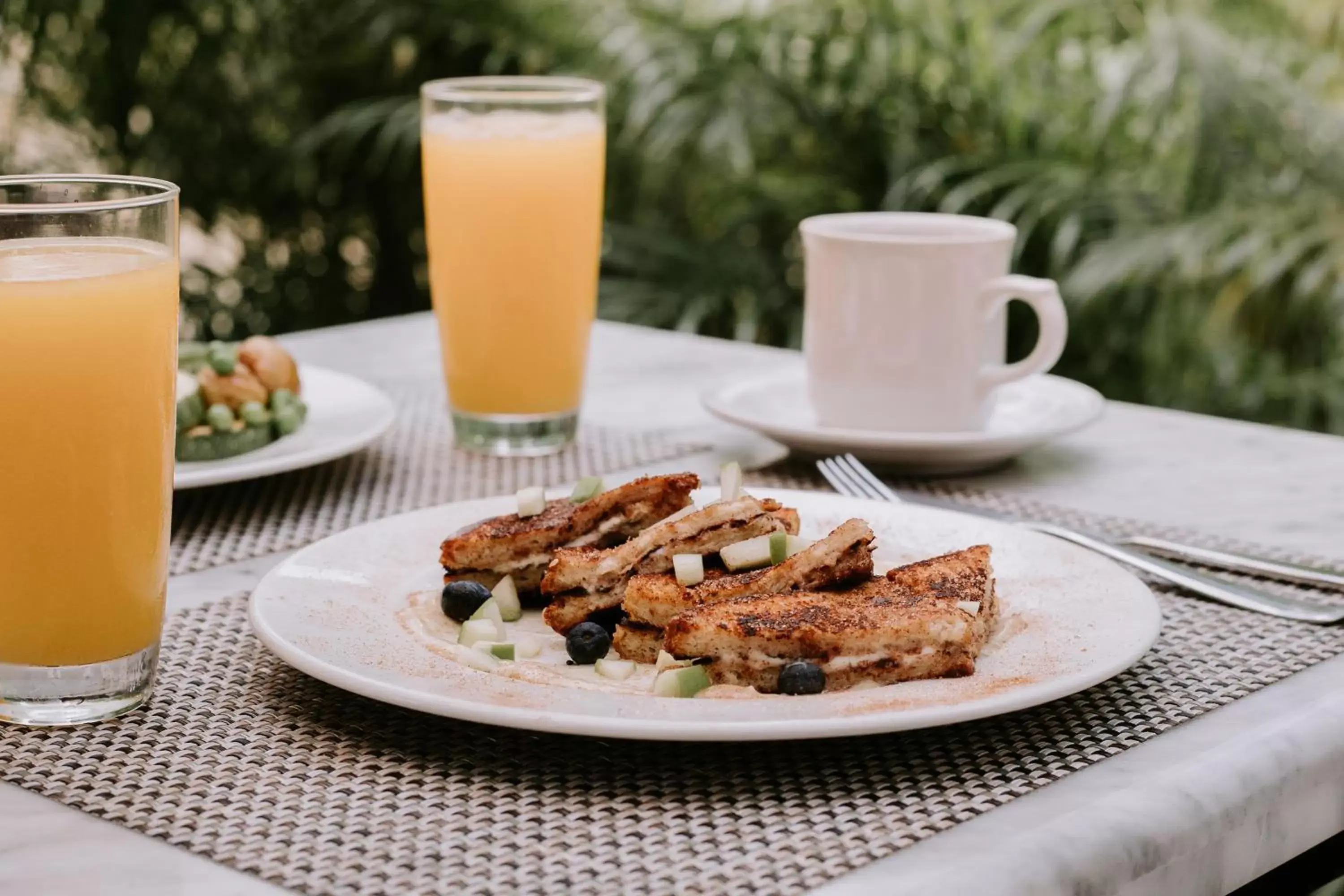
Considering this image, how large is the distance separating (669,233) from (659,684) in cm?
340

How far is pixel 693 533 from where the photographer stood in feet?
3.73

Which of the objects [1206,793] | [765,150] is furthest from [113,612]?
[765,150]

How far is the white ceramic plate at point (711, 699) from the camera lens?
0.87 m

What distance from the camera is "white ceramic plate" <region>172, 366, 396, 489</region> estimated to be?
4.86 ft

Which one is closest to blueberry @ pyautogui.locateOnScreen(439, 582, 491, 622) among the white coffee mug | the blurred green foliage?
the white coffee mug

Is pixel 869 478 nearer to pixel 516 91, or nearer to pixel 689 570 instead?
pixel 689 570

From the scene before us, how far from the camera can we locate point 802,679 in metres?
0.95

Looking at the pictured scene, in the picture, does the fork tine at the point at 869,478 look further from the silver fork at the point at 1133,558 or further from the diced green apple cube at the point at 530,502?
the diced green apple cube at the point at 530,502

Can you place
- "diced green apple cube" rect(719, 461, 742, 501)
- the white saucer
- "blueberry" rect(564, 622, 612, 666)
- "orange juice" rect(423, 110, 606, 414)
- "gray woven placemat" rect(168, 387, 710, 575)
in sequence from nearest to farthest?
"blueberry" rect(564, 622, 612, 666)
"diced green apple cube" rect(719, 461, 742, 501)
"gray woven placemat" rect(168, 387, 710, 575)
the white saucer
"orange juice" rect(423, 110, 606, 414)

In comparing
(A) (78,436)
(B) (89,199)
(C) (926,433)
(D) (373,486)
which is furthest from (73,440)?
(C) (926,433)

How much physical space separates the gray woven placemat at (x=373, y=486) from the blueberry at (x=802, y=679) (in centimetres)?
61

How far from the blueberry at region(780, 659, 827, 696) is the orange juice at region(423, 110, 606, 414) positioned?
0.89 m

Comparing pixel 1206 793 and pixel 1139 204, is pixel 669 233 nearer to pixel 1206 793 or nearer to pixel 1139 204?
pixel 1139 204

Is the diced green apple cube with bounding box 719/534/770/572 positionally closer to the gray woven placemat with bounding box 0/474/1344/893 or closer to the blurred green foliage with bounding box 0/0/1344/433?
the gray woven placemat with bounding box 0/474/1344/893
